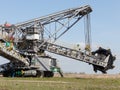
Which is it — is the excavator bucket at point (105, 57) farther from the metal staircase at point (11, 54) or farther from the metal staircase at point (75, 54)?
the metal staircase at point (11, 54)

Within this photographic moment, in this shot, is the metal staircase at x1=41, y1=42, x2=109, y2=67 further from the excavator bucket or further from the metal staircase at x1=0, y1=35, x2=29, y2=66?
the metal staircase at x1=0, y1=35, x2=29, y2=66

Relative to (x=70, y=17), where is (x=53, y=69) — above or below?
below

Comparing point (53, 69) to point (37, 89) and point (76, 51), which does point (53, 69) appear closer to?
point (76, 51)

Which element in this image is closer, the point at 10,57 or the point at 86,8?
the point at 10,57

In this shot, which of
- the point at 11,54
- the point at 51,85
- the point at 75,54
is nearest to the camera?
the point at 51,85

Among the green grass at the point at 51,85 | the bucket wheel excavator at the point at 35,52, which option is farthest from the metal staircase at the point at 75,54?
the green grass at the point at 51,85

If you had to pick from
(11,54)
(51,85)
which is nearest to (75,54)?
(11,54)

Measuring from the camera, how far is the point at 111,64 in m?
81.9

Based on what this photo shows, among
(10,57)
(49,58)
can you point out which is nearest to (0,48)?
(10,57)

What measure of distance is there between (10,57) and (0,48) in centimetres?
391

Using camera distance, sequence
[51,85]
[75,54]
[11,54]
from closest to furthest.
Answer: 1. [51,85]
2. [11,54]
3. [75,54]

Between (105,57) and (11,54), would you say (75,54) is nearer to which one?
(105,57)

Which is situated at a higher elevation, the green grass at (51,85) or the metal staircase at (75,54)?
the metal staircase at (75,54)

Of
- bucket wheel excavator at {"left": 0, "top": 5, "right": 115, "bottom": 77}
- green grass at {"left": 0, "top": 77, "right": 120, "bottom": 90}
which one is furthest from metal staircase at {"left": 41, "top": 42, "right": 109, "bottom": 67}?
green grass at {"left": 0, "top": 77, "right": 120, "bottom": 90}
